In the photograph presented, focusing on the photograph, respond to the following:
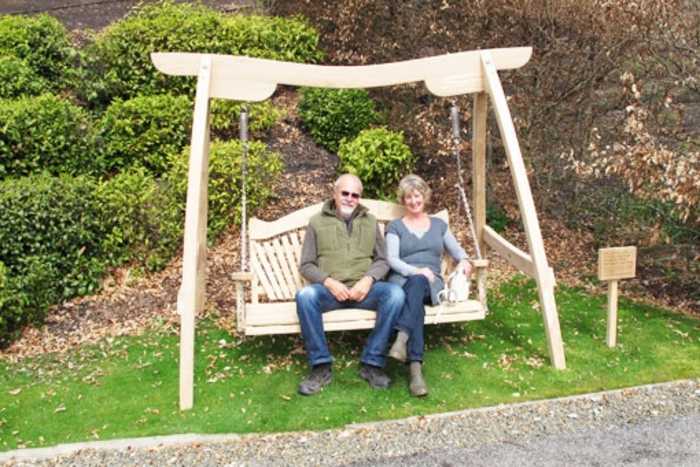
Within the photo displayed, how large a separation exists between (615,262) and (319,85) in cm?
229

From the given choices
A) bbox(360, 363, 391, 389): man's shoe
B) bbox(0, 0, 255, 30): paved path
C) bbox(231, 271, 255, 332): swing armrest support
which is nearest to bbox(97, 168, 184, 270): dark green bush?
bbox(231, 271, 255, 332): swing armrest support

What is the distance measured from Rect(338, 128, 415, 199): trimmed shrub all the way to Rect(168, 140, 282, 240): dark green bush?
906 millimetres

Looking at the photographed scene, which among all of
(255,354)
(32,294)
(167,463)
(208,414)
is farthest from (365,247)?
(32,294)

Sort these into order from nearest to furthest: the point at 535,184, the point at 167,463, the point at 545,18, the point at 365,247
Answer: the point at 167,463 → the point at 365,247 → the point at 545,18 → the point at 535,184

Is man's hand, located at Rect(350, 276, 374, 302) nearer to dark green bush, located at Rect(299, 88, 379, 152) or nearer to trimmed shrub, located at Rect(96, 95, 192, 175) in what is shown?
trimmed shrub, located at Rect(96, 95, 192, 175)

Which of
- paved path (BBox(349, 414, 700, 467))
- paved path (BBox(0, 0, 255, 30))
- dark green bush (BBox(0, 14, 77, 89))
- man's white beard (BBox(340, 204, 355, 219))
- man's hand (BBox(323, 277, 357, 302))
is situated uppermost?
paved path (BBox(0, 0, 255, 30))

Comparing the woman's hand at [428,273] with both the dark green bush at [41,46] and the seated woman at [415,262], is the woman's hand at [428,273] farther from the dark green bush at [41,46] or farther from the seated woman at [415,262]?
the dark green bush at [41,46]

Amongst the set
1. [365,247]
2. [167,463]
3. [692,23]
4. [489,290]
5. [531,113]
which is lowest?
[167,463]

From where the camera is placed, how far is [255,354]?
532cm

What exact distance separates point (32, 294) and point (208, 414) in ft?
7.25

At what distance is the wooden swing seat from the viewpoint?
4730 mm

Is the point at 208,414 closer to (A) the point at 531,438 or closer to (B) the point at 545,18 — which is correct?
(A) the point at 531,438

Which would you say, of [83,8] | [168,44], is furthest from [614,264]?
[83,8]

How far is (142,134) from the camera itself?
7602 mm
